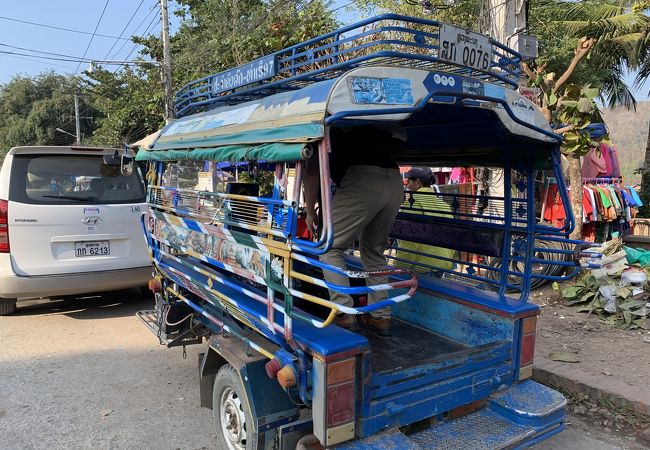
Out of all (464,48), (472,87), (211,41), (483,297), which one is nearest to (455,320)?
(483,297)

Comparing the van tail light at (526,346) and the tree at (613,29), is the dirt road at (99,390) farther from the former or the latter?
the tree at (613,29)

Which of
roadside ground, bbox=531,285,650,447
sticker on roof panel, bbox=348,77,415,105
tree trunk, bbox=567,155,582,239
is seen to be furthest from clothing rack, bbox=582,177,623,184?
sticker on roof panel, bbox=348,77,415,105

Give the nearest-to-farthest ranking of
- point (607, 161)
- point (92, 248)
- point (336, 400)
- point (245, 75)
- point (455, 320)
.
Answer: point (336, 400) < point (455, 320) < point (245, 75) < point (92, 248) < point (607, 161)

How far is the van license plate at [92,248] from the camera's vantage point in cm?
550

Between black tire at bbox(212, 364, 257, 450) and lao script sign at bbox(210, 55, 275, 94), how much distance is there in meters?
1.88

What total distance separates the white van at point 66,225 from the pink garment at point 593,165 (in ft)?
23.9

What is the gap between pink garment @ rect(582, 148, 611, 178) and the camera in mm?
8469

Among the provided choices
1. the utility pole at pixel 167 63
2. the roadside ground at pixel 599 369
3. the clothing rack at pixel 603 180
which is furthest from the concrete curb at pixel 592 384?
the utility pole at pixel 167 63

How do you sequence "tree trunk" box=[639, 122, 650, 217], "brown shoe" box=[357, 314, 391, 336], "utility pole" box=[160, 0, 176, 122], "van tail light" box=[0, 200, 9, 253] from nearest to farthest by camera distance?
"brown shoe" box=[357, 314, 391, 336] → "van tail light" box=[0, 200, 9, 253] → "tree trunk" box=[639, 122, 650, 217] → "utility pole" box=[160, 0, 176, 122]

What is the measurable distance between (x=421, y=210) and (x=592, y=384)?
1929mm

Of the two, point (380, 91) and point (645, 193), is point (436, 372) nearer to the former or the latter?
point (380, 91)

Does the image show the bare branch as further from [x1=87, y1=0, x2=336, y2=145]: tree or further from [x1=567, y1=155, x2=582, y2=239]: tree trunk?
[x1=87, y1=0, x2=336, y2=145]: tree

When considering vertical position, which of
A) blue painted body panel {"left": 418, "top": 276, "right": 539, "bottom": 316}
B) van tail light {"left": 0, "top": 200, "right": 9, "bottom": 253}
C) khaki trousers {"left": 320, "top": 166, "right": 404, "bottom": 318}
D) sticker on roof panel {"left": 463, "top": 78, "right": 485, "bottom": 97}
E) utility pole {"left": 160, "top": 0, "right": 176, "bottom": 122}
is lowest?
blue painted body panel {"left": 418, "top": 276, "right": 539, "bottom": 316}

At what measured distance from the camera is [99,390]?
4031mm
